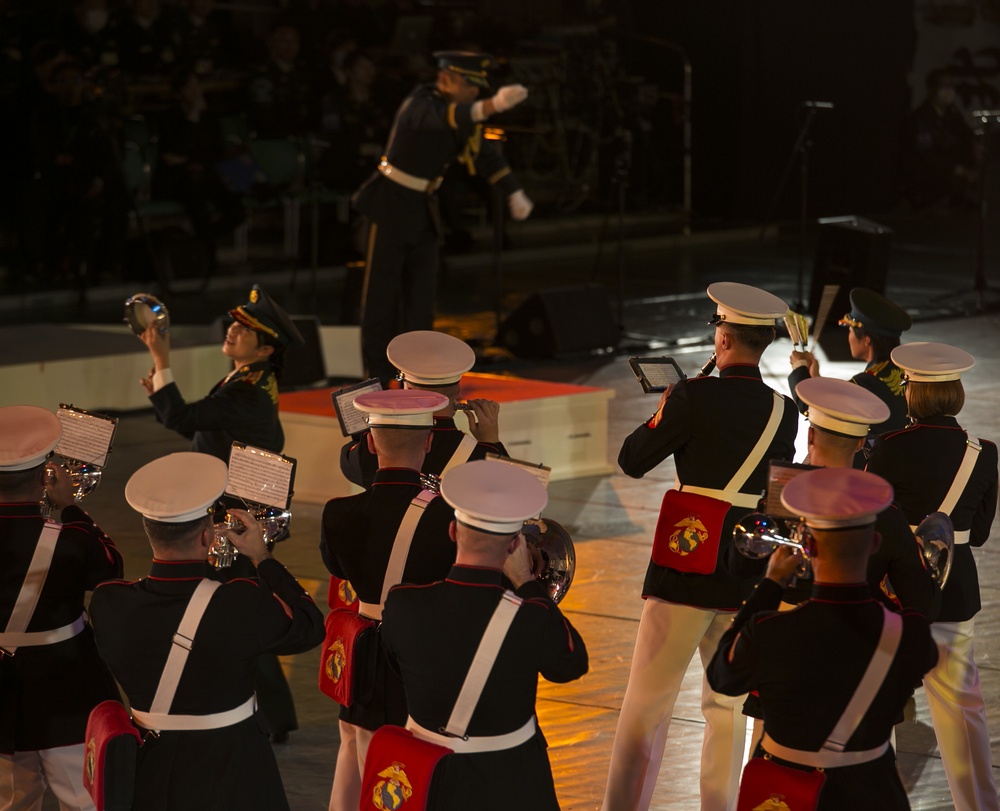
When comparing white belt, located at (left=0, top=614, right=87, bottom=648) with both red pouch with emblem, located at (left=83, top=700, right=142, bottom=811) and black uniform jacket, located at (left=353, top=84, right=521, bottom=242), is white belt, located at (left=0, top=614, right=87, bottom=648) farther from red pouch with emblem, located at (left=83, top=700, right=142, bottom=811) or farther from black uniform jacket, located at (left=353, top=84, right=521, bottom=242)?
black uniform jacket, located at (left=353, top=84, right=521, bottom=242)

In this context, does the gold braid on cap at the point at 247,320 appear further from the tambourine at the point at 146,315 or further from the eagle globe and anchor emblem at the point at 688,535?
the eagle globe and anchor emblem at the point at 688,535

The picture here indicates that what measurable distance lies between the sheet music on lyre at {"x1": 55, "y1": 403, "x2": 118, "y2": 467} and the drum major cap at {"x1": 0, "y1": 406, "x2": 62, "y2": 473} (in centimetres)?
21

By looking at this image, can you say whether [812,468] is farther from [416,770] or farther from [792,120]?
[792,120]

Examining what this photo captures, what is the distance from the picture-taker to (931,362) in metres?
4.48

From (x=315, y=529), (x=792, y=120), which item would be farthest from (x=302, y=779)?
(x=792, y=120)

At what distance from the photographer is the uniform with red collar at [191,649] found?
3.31 metres

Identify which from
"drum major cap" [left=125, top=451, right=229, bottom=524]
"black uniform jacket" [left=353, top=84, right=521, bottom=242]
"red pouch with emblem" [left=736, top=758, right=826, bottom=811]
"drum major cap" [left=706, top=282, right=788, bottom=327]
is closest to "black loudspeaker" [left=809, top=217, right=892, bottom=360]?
"black uniform jacket" [left=353, top=84, right=521, bottom=242]

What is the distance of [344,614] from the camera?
4.00 metres

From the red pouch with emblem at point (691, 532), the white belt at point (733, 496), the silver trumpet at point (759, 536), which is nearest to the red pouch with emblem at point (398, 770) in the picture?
the silver trumpet at point (759, 536)

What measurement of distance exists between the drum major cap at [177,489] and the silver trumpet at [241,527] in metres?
0.11

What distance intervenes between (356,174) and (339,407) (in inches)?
411

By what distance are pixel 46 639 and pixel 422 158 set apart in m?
5.47

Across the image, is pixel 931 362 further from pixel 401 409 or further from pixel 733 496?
pixel 401 409

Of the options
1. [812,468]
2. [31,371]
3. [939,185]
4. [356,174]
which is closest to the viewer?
[812,468]
